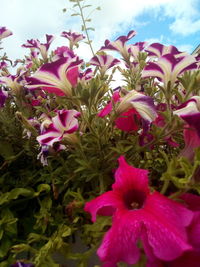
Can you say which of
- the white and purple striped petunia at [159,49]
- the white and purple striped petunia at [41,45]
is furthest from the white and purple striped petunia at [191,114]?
the white and purple striped petunia at [41,45]

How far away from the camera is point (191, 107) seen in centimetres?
37

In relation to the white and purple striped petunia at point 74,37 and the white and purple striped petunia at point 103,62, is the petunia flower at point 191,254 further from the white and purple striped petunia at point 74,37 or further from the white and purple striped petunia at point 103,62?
the white and purple striped petunia at point 74,37

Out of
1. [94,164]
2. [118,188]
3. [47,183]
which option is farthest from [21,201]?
[118,188]

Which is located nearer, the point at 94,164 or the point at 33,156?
the point at 94,164

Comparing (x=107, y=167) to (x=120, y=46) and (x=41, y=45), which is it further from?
(x=41, y=45)

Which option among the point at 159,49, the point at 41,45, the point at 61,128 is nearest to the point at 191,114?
the point at 61,128

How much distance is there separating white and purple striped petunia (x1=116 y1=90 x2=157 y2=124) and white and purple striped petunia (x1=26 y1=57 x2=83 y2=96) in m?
0.10

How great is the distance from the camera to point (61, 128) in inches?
18.2

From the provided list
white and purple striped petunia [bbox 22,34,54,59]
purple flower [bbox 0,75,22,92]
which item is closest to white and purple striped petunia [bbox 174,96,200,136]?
purple flower [bbox 0,75,22,92]

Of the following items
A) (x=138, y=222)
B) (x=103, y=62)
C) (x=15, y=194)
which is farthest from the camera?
(x=103, y=62)

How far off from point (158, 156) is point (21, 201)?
0.29 m

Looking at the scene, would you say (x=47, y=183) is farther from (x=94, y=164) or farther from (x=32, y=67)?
(x=32, y=67)

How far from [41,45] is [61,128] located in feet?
1.68

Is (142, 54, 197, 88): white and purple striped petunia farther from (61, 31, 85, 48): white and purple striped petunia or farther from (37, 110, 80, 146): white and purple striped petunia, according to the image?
(61, 31, 85, 48): white and purple striped petunia
